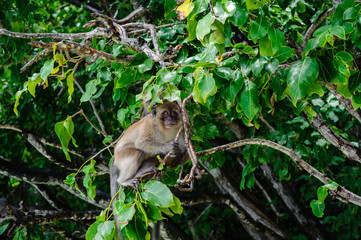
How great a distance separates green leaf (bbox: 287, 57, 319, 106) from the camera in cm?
246

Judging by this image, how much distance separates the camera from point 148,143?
194 inches

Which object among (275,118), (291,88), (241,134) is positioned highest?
(291,88)

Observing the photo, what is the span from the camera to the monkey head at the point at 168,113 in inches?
186

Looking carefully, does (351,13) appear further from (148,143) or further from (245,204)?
(245,204)

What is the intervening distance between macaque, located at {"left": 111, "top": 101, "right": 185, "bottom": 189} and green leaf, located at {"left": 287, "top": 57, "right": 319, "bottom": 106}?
2.32m

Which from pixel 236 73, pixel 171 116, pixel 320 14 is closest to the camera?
pixel 236 73

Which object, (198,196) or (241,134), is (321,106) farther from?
(198,196)

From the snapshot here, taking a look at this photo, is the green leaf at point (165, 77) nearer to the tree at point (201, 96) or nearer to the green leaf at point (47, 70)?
the tree at point (201, 96)

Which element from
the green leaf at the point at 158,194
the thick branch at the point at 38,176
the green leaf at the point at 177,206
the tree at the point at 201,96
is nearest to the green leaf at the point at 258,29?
the tree at the point at 201,96

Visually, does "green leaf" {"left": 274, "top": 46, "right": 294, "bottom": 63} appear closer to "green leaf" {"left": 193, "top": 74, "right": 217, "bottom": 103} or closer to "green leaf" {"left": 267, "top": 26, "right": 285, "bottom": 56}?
"green leaf" {"left": 267, "top": 26, "right": 285, "bottom": 56}

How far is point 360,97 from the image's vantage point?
9.87 ft

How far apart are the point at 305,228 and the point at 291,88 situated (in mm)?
5416

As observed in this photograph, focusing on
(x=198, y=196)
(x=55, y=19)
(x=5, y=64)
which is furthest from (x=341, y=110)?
(x=55, y=19)

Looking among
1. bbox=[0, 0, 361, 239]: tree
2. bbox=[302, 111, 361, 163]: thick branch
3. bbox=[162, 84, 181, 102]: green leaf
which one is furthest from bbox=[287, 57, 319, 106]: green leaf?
bbox=[302, 111, 361, 163]: thick branch
